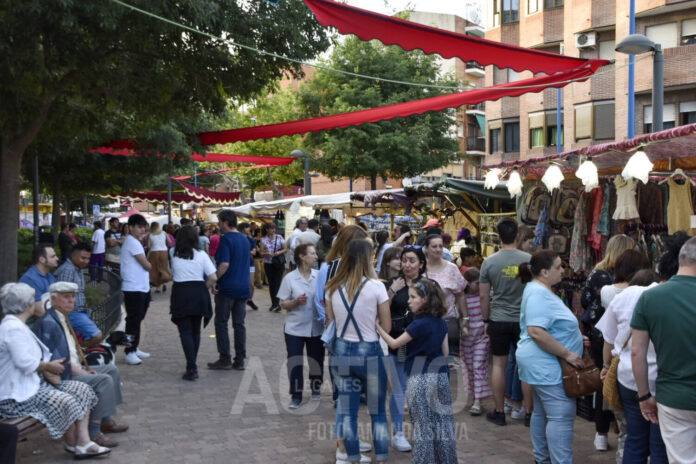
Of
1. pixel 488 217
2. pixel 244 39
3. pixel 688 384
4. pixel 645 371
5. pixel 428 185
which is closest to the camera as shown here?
pixel 688 384

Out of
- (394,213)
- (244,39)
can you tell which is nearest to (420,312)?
(244,39)

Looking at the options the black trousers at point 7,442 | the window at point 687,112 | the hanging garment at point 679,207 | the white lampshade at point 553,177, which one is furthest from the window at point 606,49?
the black trousers at point 7,442

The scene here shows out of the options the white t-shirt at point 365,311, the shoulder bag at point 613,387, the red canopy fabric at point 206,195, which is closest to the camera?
the shoulder bag at point 613,387

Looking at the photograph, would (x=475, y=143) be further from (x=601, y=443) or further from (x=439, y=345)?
(x=439, y=345)

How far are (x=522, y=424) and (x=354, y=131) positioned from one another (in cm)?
2411

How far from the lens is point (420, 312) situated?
16.0 feet

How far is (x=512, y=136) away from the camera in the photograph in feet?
113

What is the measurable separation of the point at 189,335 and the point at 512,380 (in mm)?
3847

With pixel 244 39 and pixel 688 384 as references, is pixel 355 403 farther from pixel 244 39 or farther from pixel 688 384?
pixel 244 39

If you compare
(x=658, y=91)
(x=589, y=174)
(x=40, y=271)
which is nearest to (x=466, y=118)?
(x=658, y=91)

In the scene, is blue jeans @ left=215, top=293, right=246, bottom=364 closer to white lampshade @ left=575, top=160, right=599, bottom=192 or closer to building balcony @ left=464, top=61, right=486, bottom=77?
white lampshade @ left=575, top=160, right=599, bottom=192

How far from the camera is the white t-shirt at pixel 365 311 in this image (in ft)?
16.3

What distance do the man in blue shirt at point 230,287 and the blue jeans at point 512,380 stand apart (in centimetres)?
350

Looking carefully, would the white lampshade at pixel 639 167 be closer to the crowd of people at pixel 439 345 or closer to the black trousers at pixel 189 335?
the crowd of people at pixel 439 345
